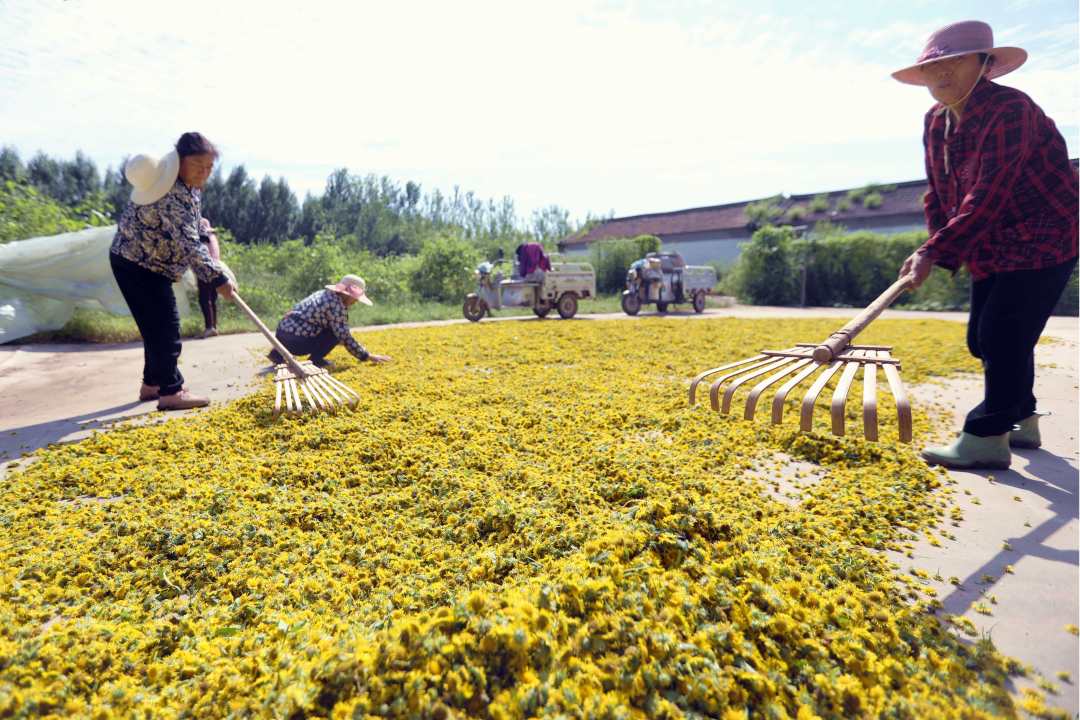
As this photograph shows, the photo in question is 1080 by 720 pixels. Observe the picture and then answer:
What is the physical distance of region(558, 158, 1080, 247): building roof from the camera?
65.2 ft

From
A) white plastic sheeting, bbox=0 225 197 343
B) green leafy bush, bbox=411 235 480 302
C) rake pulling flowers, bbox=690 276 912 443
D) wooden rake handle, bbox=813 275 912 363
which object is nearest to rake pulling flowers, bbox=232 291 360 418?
rake pulling flowers, bbox=690 276 912 443

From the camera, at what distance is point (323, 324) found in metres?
4.95

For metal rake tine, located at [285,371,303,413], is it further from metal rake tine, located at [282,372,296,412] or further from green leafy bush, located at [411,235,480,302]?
green leafy bush, located at [411,235,480,302]

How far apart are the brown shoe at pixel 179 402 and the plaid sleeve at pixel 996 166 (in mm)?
4288

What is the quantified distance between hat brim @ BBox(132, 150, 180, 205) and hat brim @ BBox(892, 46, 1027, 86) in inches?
153

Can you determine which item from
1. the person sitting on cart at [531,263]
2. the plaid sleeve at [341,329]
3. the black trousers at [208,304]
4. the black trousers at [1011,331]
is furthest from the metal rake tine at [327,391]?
the person sitting on cart at [531,263]

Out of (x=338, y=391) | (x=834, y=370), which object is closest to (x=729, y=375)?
(x=834, y=370)

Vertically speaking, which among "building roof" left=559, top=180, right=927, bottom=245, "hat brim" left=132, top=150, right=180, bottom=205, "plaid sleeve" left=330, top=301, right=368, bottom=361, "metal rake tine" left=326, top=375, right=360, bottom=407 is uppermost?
"building roof" left=559, top=180, right=927, bottom=245

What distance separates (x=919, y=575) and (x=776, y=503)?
1.84 ft

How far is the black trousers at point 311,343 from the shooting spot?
4930mm

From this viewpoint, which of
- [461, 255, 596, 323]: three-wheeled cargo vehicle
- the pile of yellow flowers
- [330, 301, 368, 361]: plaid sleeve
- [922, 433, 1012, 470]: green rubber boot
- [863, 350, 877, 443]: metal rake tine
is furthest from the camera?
[461, 255, 596, 323]: three-wheeled cargo vehicle

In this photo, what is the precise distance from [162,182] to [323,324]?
1720 millimetres

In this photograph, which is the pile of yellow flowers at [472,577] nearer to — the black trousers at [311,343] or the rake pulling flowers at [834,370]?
the rake pulling flowers at [834,370]

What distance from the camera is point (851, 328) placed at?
2363 millimetres
